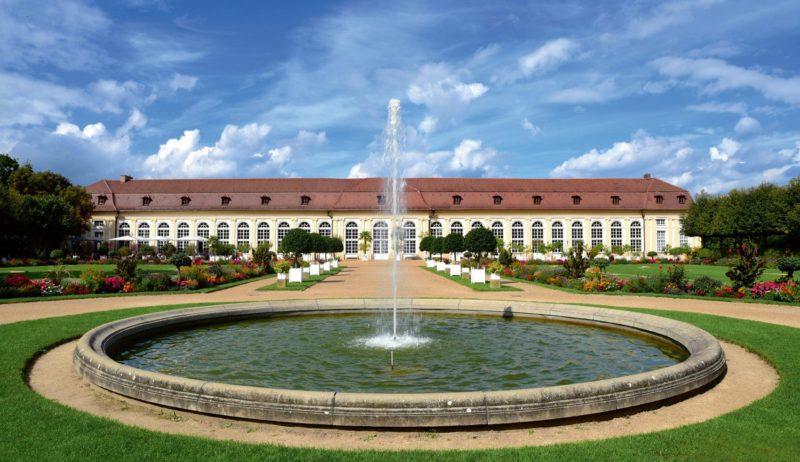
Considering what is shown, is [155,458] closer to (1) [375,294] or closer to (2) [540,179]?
(1) [375,294]

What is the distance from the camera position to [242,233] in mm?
59031

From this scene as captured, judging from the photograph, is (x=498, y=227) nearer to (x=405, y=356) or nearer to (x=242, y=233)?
(x=242, y=233)

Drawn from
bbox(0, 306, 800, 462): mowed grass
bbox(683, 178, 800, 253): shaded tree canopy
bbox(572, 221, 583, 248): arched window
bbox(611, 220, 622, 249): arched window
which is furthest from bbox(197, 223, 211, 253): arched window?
bbox(0, 306, 800, 462): mowed grass

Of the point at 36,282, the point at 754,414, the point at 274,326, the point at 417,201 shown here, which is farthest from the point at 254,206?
the point at 754,414

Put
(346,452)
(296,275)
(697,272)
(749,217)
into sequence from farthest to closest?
(749,217) < (697,272) < (296,275) < (346,452)

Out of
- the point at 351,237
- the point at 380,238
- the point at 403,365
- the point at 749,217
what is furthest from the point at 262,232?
the point at 403,365

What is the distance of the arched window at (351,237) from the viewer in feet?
191

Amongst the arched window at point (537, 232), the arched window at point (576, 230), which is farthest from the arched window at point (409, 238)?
the arched window at point (576, 230)

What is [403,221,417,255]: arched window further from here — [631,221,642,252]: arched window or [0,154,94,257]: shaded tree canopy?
[0,154,94,257]: shaded tree canopy

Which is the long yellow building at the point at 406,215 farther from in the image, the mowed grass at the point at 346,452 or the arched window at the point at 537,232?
the mowed grass at the point at 346,452

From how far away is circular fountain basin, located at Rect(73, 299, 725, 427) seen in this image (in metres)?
5.10

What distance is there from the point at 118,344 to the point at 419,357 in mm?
4816

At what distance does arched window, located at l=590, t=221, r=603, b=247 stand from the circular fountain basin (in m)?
50.2

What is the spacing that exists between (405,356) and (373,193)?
50949mm
